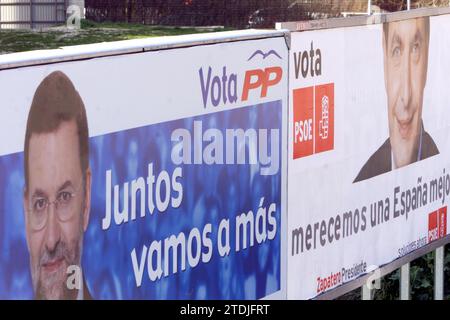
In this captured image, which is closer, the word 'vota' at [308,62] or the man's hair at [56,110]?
the man's hair at [56,110]

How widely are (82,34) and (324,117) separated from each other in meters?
20.2

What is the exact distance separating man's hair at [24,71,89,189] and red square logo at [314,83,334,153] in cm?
211

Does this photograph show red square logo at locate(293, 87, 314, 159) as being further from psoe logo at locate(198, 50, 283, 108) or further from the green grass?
the green grass

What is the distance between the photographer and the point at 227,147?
19.1 ft

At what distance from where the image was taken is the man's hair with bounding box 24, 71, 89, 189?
4469 millimetres

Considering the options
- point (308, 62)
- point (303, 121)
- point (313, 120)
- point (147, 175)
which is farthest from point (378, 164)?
point (147, 175)

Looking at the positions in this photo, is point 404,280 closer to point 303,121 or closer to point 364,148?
point 364,148

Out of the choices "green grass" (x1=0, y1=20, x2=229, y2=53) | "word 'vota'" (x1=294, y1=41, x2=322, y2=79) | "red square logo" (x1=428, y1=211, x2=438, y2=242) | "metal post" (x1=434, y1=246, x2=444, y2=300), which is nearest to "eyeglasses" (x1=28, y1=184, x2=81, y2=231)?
"word 'vota'" (x1=294, y1=41, x2=322, y2=79)

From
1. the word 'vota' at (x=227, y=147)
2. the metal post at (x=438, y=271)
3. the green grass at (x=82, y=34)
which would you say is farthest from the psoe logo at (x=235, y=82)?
the green grass at (x=82, y=34)

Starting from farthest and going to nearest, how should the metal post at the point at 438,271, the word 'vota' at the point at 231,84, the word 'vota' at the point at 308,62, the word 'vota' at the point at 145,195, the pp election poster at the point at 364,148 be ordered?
the metal post at the point at 438,271 < the pp election poster at the point at 364,148 < the word 'vota' at the point at 308,62 < the word 'vota' at the point at 231,84 < the word 'vota' at the point at 145,195

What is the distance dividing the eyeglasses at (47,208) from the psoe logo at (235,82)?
109 centimetres

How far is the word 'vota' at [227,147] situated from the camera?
5465 mm

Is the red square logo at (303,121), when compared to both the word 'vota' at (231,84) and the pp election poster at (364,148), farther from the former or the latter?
the word 'vota' at (231,84)
